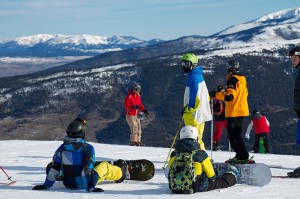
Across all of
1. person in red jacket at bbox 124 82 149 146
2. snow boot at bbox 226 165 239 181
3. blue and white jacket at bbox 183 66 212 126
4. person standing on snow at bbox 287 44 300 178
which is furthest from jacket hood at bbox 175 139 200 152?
person in red jacket at bbox 124 82 149 146

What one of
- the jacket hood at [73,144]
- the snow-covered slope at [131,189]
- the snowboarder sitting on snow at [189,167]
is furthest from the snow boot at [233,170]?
the jacket hood at [73,144]

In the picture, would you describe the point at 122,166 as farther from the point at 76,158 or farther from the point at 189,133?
the point at 189,133

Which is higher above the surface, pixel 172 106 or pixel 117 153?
pixel 117 153

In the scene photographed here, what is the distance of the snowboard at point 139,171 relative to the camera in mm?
7496

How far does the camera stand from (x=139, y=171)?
24.7 ft

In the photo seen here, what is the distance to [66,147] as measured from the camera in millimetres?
6562

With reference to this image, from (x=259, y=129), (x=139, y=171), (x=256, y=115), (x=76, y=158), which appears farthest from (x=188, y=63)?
(x=259, y=129)

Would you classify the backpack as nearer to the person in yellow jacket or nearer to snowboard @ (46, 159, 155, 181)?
snowboard @ (46, 159, 155, 181)

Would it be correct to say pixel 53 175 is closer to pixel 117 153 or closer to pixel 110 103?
pixel 117 153

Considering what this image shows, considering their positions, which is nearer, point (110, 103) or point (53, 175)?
point (53, 175)

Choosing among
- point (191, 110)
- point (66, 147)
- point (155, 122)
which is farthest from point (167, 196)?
point (155, 122)

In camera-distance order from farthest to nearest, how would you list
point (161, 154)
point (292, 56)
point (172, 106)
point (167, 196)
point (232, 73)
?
point (172, 106)
point (161, 154)
point (232, 73)
point (292, 56)
point (167, 196)

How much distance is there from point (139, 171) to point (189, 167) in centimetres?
155

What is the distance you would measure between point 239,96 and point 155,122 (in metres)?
157
